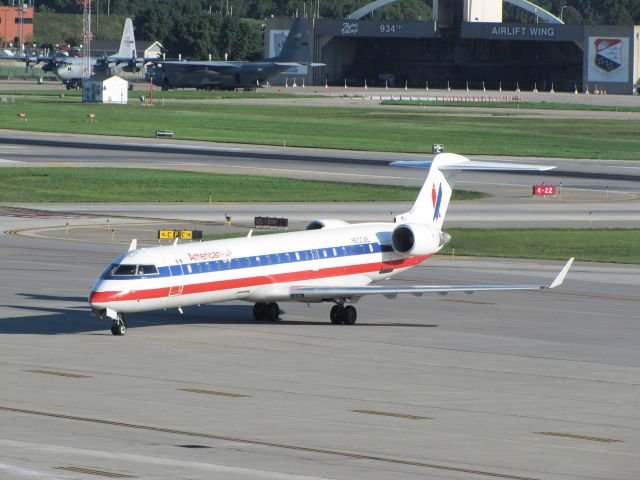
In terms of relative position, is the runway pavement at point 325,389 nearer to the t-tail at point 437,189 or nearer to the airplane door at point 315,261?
the airplane door at point 315,261

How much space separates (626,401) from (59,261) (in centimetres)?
3118

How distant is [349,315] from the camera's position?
44.5 metres

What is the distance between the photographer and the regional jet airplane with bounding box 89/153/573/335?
3922 cm

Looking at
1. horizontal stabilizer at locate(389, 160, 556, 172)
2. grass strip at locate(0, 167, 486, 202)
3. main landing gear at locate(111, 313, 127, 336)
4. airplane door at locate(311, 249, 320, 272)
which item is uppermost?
horizontal stabilizer at locate(389, 160, 556, 172)

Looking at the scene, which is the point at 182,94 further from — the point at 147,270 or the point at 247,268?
the point at 147,270

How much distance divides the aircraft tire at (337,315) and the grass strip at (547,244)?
19415mm

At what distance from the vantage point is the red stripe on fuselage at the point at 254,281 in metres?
38.7

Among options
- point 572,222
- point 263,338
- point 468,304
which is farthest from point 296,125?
point 263,338

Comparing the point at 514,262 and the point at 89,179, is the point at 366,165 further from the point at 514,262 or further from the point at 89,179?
the point at 514,262

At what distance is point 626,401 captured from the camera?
32250mm

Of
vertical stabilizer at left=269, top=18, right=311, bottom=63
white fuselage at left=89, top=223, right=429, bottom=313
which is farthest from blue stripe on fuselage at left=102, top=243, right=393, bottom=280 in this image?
vertical stabilizer at left=269, top=18, right=311, bottom=63

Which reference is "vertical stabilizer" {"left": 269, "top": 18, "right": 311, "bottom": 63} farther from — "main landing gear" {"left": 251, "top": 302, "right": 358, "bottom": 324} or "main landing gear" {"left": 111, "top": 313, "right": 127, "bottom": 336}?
"main landing gear" {"left": 111, "top": 313, "right": 127, "bottom": 336}

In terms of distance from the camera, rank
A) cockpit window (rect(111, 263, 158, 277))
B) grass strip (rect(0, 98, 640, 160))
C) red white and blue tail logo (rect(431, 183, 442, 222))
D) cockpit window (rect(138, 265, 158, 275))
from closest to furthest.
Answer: cockpit window (rect(111, 263, 158, 277)) → cockpit window (rect(138, 265, 158, 275)) → red white and blue tail logo (rect(431, 183, 442, 222)) → grass strip (rect(0, 98, 640, 160))

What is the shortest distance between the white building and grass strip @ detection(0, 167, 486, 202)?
7145 cm
